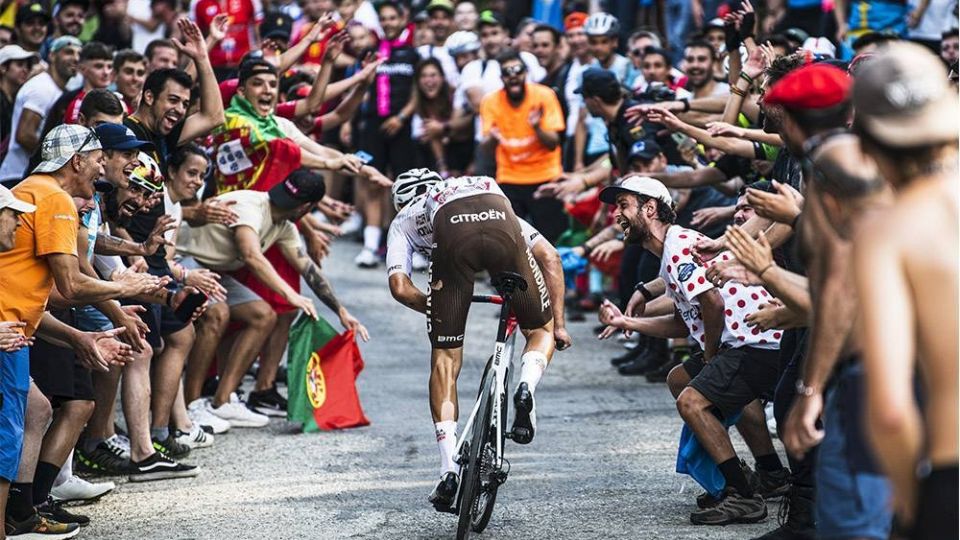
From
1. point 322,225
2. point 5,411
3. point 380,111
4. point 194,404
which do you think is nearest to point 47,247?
point 5,411

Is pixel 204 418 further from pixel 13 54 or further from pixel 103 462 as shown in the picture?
pixel 13 54

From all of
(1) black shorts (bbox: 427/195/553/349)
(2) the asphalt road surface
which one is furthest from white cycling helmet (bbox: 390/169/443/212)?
(2) the asphalt road surface

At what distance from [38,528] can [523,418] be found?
2.55 meters

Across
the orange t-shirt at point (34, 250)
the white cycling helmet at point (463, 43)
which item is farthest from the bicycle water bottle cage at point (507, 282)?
the white cycling helmet at point (463, 43)

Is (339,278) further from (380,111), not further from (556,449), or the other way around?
(556,449)

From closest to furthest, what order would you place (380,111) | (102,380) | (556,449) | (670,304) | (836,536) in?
(836,536), (670,304), (102,380), (556,449), (380,111)

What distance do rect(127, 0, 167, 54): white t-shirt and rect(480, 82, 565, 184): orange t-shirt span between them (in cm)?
399

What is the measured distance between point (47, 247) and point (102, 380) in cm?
200

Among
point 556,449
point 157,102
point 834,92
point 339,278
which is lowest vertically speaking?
point 339,278

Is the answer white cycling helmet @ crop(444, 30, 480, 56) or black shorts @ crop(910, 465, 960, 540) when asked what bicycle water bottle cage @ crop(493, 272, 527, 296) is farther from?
white cycling helmet @ crop(444, 30, 480, 56)

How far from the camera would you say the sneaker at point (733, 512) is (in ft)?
24.0

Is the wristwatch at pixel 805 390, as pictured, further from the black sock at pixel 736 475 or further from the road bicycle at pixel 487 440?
the black sock at pixel 736 475

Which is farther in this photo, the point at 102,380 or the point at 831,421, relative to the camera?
the point at 102,380

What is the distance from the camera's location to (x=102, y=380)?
28.2 ft
